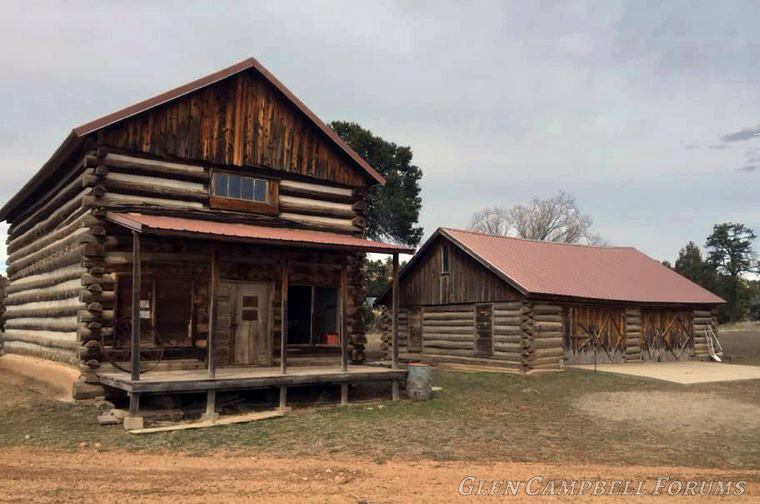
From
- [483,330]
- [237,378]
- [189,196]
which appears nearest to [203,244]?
[189,196]

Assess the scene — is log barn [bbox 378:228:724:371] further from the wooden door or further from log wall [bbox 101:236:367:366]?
the wooden door

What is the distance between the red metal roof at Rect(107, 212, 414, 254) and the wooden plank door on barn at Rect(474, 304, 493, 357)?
10245mm

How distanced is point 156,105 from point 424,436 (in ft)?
30.7

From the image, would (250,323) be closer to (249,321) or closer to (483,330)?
(249,321)

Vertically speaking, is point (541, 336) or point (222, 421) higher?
point (541, 336)

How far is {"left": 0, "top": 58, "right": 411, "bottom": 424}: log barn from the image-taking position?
13828 mm

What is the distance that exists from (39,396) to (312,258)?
22.5 ft

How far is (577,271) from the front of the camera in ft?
93.5

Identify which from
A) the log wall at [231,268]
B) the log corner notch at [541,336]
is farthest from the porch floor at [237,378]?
the log corner notch at [541,336]

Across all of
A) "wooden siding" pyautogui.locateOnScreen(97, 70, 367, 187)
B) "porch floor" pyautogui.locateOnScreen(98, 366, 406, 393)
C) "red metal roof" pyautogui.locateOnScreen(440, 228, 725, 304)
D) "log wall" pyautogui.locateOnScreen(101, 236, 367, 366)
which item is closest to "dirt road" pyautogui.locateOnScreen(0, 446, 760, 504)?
"porch floor" pyautogui.locateOnScreen(98, 366, 406, 393)

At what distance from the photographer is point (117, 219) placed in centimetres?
1317

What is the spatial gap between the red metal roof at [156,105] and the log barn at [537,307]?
8511 mm

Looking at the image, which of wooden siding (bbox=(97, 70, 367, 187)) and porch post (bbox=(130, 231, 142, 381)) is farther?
wooden siding (bbox=(97, 70, 367, 187))

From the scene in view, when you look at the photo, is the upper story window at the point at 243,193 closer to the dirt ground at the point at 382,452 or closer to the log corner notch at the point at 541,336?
the dirt ground at the point at 382,452
